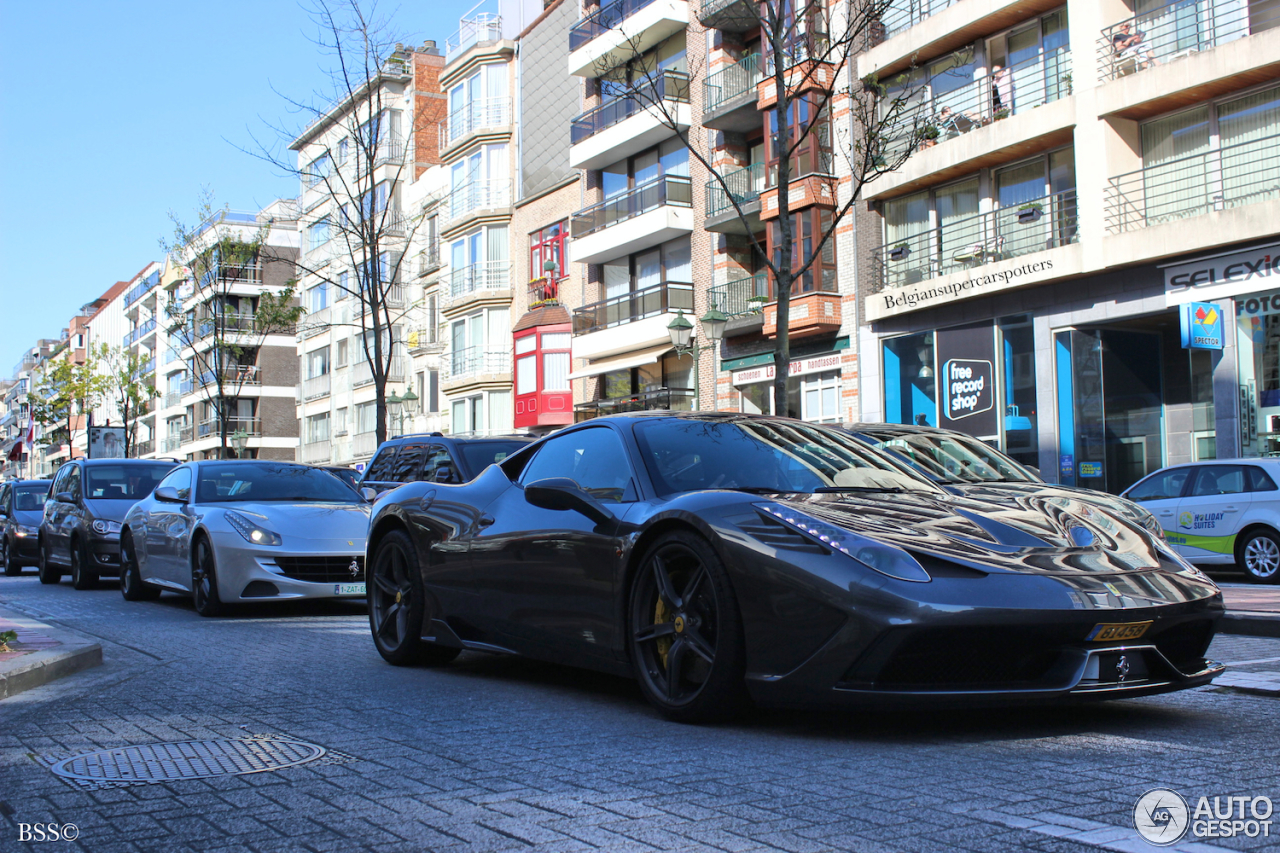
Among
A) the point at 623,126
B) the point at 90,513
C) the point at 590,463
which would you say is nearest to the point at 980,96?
the point at 623,126

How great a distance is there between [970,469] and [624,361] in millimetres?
28930

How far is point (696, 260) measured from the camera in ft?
109

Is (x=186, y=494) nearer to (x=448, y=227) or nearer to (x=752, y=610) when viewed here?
(x=752, y=610)

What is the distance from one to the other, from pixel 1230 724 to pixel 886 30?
2463 centimetres

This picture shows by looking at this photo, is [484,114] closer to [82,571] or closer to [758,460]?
[82,571]

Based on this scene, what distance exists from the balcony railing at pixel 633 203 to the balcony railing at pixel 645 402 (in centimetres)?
510

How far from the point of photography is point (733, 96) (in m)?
31.4

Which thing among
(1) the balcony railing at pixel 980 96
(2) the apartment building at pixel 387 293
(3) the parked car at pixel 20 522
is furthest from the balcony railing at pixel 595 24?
(3) the parked car at pixel 20 522

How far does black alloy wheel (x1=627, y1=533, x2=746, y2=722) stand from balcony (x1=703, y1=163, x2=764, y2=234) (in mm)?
26296

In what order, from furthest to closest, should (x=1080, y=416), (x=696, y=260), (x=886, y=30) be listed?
(x=696, y=260), (x=886, y=30), (x=1080, y=416)

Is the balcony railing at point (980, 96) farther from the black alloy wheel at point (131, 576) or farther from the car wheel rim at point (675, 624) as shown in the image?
the car wheel rim at point (675, 624)

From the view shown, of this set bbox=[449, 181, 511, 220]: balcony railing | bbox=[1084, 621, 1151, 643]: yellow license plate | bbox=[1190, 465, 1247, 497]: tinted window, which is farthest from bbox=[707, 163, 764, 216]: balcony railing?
bbox=[1084, 621, 1151, 643]: yellow license plate

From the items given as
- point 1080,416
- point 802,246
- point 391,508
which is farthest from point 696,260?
point 391,508

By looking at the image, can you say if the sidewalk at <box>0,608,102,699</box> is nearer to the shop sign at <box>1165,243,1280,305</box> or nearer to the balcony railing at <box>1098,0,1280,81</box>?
the shop sign at <box>1165,243,1280,305</box>
